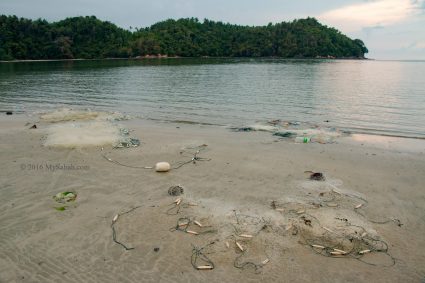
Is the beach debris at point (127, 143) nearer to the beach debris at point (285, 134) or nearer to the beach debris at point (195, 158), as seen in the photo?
the beach debris at point (195, 158)

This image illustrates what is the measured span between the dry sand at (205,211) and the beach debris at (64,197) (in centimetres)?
17

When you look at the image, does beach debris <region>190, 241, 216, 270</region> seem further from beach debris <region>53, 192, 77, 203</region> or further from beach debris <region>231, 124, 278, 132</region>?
beach debris <region>231, 124, 278, 132</region>

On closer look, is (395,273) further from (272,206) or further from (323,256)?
(272,206)

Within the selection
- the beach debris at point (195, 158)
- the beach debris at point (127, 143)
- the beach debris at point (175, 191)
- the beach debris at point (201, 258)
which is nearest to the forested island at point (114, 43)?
the beach debris at point (127, 143)

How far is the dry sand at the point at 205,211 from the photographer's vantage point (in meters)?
6.75

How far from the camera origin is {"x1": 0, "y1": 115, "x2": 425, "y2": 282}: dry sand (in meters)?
6.75

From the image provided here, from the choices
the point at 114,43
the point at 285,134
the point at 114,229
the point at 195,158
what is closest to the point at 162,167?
the point at 195,158

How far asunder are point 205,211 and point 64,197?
163 inches

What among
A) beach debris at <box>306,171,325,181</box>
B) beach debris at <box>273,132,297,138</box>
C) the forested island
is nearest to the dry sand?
beach debris at <box>306,171,325,181</box>

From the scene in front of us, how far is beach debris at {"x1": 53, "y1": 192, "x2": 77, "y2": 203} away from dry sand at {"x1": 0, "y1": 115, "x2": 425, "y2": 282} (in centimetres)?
17

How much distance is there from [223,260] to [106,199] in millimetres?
4336

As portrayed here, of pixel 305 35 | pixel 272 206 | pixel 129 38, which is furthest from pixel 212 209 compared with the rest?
pixel 305 35

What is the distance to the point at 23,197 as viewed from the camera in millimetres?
9758

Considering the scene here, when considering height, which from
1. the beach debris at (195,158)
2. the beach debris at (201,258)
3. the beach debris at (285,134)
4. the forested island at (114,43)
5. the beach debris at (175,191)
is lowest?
the beach debris at (201,258)
